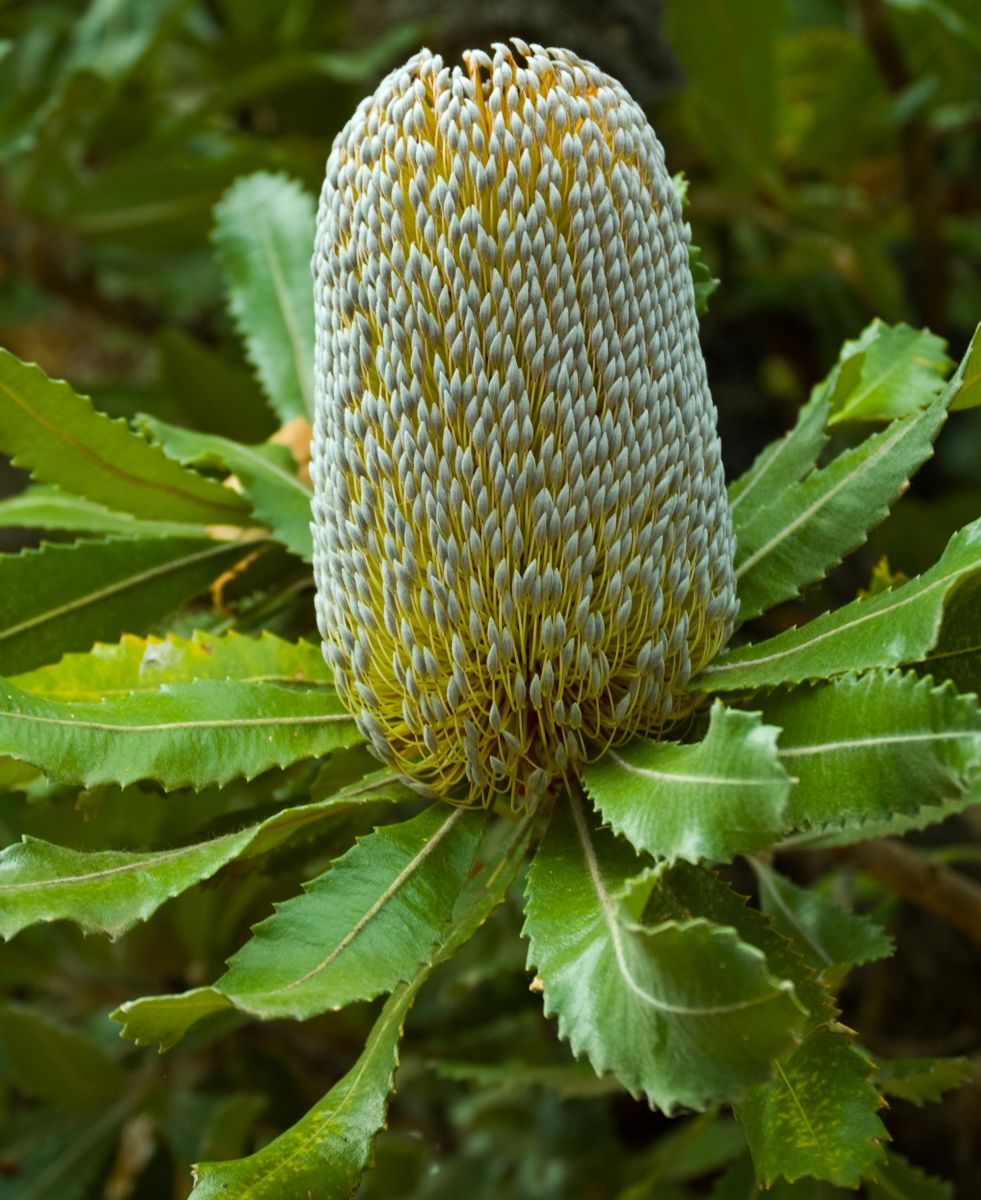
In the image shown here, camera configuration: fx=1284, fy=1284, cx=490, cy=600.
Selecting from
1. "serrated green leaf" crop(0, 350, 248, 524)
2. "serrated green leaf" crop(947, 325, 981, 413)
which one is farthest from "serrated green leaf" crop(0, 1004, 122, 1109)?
"serrated green leaf" crop(947, 325, 981, 413)

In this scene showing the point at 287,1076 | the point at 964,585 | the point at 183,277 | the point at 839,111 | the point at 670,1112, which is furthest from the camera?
the point at 183,277

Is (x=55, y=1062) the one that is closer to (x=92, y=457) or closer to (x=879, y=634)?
(x=92, y=457)

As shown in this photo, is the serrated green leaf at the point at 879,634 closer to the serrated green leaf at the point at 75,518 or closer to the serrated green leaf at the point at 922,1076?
the serrated green leaf at the point at 922,1076

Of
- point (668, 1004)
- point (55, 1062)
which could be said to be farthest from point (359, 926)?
point (55, 1062)

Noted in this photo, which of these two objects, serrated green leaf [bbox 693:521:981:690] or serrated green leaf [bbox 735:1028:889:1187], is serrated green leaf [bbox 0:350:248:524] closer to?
serrated green leaf [bbox 693:521:981:690]

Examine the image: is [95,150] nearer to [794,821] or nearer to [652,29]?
[652,29]

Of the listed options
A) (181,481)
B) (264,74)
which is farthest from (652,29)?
(181,481)
